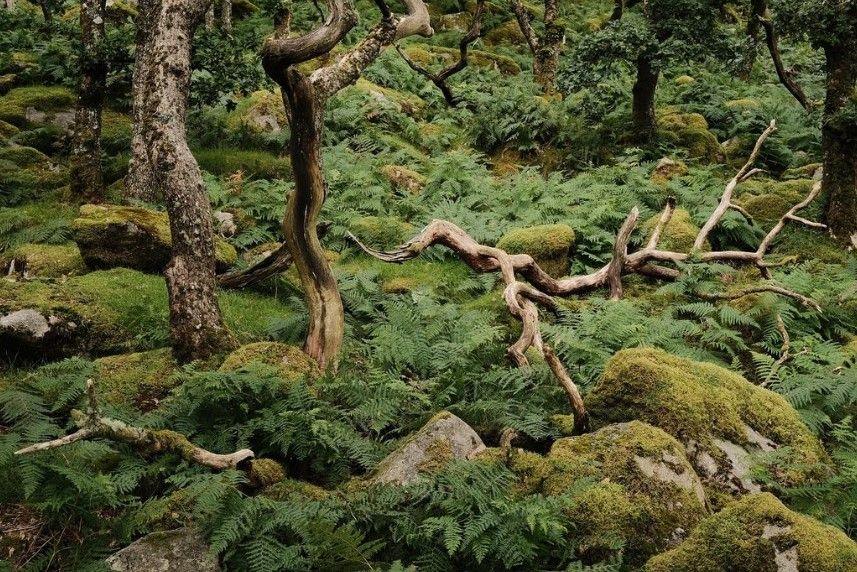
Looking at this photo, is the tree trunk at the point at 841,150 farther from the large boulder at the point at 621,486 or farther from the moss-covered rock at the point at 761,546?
the moss-covered rock at the point at 761,546

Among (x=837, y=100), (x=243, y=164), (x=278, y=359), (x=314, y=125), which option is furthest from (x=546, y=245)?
(x=243, y=164)

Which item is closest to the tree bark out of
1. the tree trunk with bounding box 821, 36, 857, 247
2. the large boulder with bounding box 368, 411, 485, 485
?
the large boulder with bounding box 368, 411, 485, 485

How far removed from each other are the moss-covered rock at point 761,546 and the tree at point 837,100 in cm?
769

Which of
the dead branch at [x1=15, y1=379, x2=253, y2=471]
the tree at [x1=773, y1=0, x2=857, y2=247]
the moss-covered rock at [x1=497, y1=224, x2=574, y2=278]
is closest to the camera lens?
the dead branch at [x1=15, y1=379, x2=253, y2=471]

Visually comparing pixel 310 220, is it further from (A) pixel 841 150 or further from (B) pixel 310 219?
(A) pixel 841 150

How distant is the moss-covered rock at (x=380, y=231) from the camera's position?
10.6 m

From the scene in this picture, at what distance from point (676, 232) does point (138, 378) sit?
7545mm

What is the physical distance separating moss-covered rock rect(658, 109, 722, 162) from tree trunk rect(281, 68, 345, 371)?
29.9ft

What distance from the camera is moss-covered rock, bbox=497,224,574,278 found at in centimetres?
997

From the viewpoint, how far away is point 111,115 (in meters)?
14.6

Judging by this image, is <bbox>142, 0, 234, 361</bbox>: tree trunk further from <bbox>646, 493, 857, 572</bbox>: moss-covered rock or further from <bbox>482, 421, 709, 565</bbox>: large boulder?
<bbox>646, 493, 857, 572</bbox>: moss-covered rock

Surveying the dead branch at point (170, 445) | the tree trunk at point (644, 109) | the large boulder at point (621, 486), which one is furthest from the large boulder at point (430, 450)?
the tree trunk at point (644, 109)

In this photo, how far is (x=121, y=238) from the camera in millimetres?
8609

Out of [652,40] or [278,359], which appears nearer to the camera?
[278,359]
